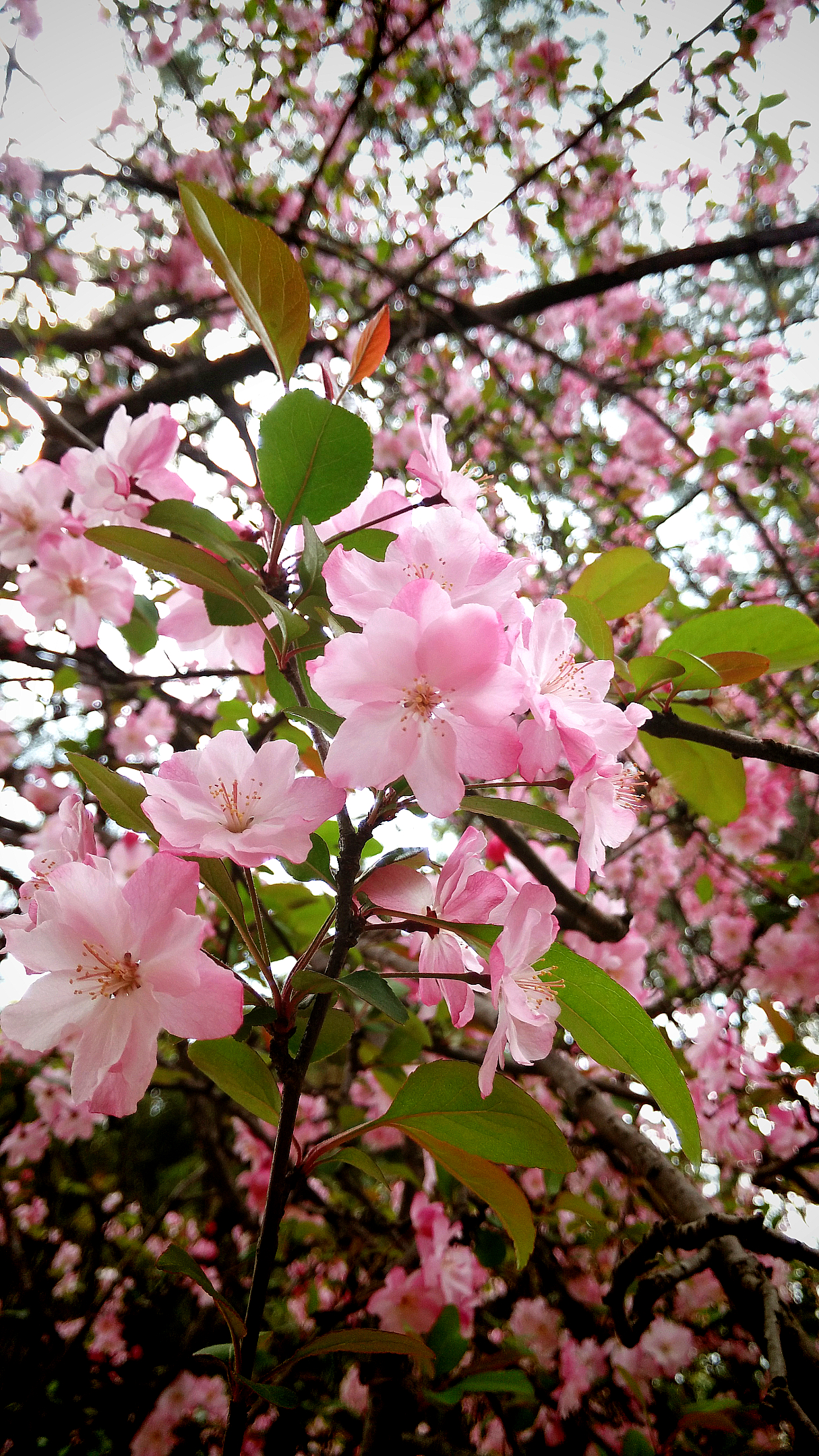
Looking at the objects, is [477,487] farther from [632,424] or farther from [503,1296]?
[632,424]

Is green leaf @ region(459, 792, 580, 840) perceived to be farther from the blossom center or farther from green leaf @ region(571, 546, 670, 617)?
green leaf @ region(571, 546, 670, 617)

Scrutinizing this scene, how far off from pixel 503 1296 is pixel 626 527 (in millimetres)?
2392

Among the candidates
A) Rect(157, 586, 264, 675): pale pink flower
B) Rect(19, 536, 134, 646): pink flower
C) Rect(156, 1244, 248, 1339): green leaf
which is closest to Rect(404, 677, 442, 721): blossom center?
Rect(157, 586, 264, 675): pale pink flower

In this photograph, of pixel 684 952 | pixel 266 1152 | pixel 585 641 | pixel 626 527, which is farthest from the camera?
pixel 684 952

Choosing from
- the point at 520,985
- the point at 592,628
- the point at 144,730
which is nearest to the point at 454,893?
the point at 520,985

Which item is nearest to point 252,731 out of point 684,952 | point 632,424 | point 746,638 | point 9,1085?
point 746,638

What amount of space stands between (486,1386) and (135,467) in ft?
4.57

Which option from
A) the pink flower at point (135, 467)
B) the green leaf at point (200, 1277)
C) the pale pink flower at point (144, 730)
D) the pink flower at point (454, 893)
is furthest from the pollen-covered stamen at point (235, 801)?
the pale pink flower at point (144, 730)

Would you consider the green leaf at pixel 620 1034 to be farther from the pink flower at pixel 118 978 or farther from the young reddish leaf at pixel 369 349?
the young reddish leaf at pixel 369 349

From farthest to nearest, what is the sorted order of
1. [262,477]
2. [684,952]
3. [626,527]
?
1. [684,952]
2. [626,527]
3. [262,477]

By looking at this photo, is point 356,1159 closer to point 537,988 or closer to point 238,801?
point 537,988

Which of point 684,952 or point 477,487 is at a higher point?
point 684,952

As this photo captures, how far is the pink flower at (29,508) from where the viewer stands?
106 centimetres

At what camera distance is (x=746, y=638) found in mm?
828
